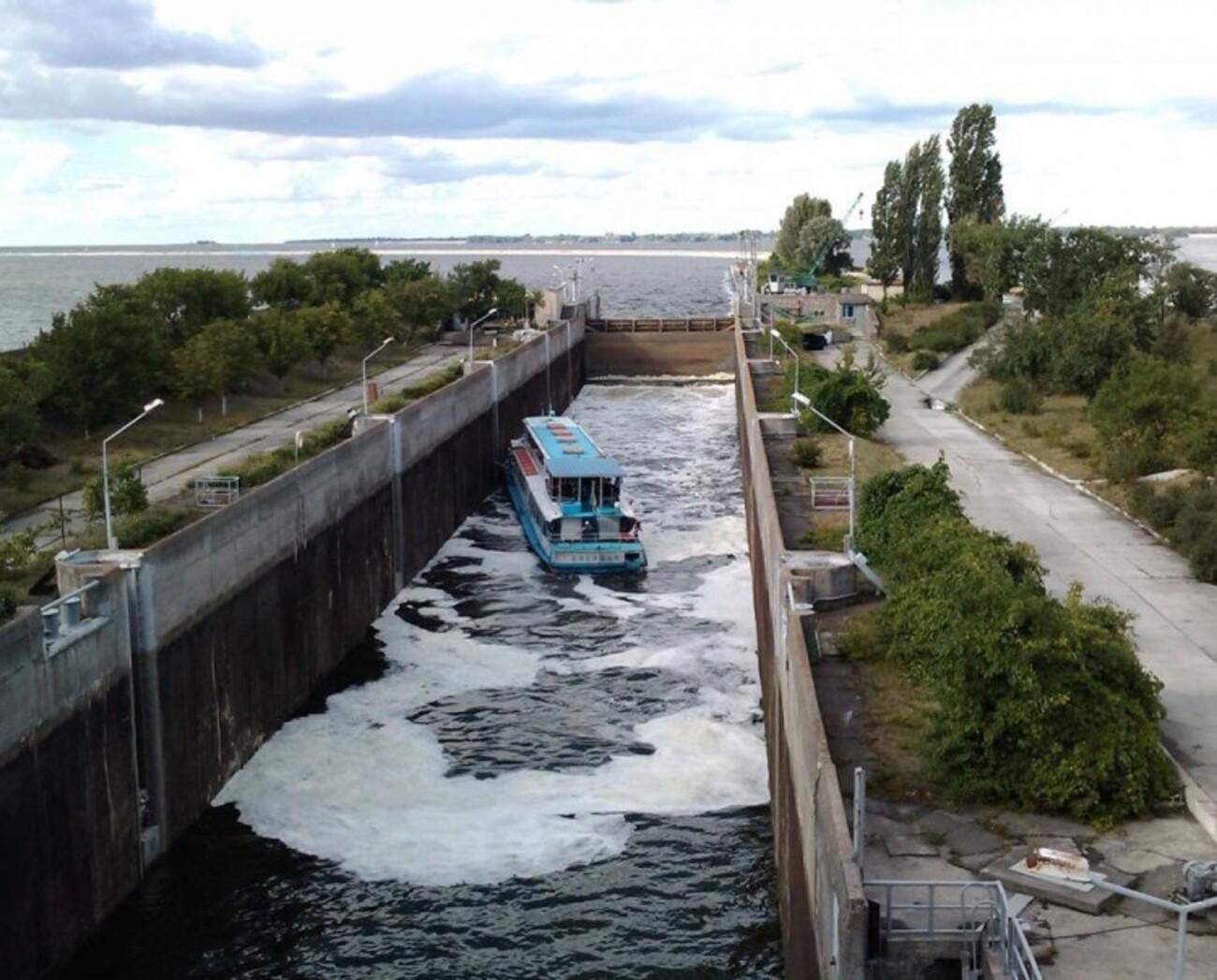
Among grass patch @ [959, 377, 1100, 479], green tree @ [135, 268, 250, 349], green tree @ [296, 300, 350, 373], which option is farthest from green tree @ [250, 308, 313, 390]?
grass patch @ [959, 377, 1100, 479]

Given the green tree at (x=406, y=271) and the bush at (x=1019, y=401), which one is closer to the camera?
the bush at (x=1019, y=401)

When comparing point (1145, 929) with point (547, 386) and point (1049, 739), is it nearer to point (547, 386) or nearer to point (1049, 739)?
point (1049, 739)

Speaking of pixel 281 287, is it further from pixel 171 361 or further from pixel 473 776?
pixel 473 776

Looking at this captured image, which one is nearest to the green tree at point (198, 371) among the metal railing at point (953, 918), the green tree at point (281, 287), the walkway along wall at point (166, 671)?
the walkway along wall at point (166, 671)

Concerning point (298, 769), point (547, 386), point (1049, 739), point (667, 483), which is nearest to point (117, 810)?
point (298, 769)

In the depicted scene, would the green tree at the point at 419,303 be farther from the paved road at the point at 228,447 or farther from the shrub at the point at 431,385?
the shrub at the point at 431,385

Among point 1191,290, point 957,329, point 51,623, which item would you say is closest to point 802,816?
point 51,623

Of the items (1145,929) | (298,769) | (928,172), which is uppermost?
(928,172)
